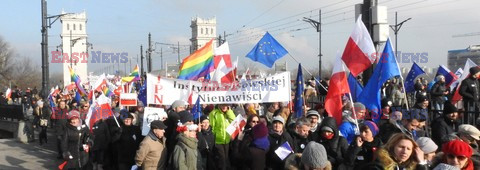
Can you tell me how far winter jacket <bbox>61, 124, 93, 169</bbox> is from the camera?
9.30m

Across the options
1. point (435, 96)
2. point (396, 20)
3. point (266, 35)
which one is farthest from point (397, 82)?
point (396, 20)

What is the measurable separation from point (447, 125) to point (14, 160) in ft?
34.2

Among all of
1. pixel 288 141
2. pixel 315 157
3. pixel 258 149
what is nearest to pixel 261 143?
pixel 258 149

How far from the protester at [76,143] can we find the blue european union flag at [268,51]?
4165mm

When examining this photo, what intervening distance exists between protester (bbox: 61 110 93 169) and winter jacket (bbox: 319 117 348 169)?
15.6 feet

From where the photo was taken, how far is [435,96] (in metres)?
12.7

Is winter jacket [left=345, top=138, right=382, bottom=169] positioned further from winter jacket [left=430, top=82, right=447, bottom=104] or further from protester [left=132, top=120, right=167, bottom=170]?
winter jacket [left=430, top=82, right=447, bottom=104]

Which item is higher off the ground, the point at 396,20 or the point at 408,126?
the point at 396,20

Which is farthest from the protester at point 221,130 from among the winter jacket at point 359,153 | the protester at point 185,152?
the winter jacket at point 359,153

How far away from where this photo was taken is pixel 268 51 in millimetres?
11633

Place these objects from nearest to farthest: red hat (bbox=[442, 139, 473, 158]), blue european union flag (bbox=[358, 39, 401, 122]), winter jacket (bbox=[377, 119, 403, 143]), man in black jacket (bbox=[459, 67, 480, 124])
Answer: red hat (bbox=[442, 139, 473, 158])
winter jacket (bbox=[377, 119, 403, 143])
blue european union flag (bbox=[358, 39, 401, 122])
man in black jacket (bbox=[459, 67, 480, 124])

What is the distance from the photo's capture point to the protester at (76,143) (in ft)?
30.5

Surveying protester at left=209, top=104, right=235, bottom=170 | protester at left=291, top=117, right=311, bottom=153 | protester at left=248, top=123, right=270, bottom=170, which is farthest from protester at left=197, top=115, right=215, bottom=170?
protester at left=291, top=117, right=311, bottom=153

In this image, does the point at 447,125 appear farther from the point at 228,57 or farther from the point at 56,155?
the point at 56,155
